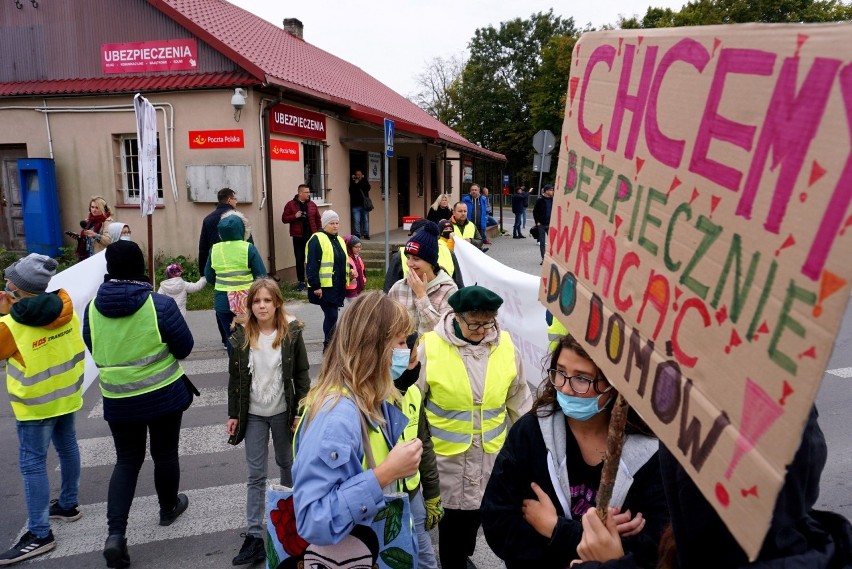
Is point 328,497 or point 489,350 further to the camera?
point 489,350

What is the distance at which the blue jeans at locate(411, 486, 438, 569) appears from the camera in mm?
2842

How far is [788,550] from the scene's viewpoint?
1.25 m

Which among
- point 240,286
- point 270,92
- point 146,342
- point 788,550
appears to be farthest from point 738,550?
point 270,92

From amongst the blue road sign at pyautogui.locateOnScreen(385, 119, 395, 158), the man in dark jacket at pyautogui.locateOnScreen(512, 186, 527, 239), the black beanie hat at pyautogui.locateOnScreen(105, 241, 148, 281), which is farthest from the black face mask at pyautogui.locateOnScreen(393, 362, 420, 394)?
the man in dark jacket at pyautogui.locateOnScreen(512, 186, 527, 239)

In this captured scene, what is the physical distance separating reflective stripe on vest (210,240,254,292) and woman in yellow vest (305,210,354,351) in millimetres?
967

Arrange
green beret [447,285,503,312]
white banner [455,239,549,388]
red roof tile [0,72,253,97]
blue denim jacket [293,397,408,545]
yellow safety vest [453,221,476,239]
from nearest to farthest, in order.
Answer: blue denim jacket [293,397,408,545], green beret [447,285,503,312], white banner [455,239,549,388], yellow safety vest [453,221,476,239], red roof tile [0,72,253,97]

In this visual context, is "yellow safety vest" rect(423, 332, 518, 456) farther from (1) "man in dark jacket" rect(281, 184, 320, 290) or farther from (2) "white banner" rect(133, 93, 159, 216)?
(1) "man in dark jacket" rect(281, 184, 320, 290)

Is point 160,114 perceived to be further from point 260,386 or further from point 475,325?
point 475,325

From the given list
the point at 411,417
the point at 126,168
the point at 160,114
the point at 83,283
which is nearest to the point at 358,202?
the point at 160,114

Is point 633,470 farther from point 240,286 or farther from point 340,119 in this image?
point 340,119

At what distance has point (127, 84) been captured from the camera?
40.3 feet

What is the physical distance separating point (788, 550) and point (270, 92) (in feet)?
40.1

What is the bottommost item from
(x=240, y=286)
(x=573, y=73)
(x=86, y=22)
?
(x=240, y=286)

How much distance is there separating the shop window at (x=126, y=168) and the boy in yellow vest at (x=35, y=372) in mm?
9668
